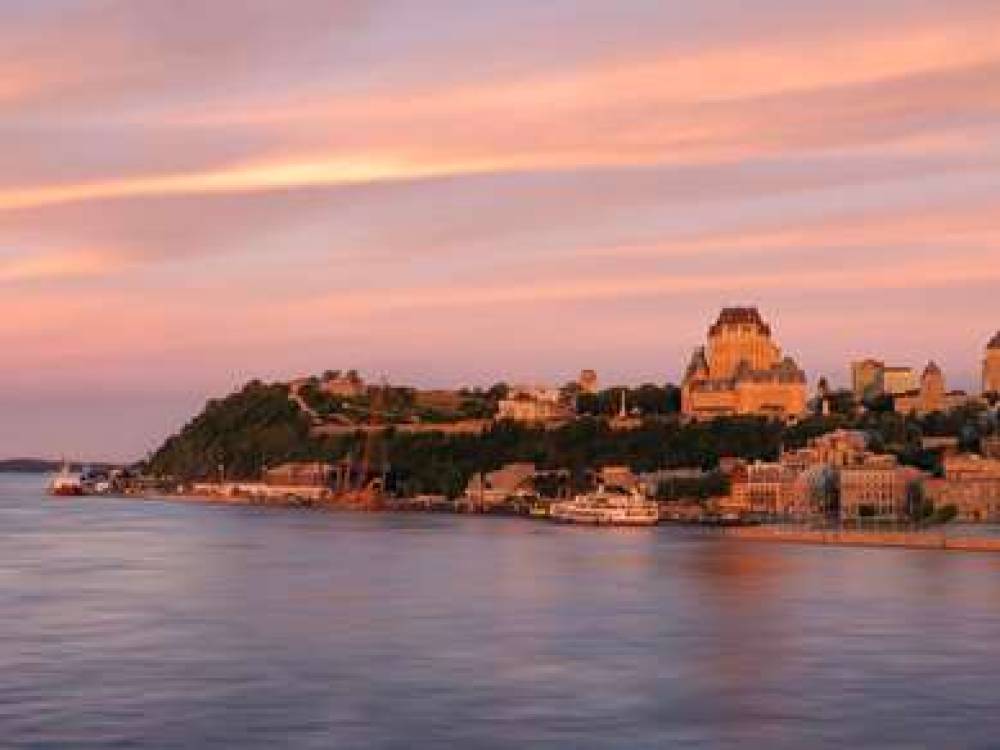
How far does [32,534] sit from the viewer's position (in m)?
66.7

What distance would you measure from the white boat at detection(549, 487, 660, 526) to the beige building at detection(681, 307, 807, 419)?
31114 mm

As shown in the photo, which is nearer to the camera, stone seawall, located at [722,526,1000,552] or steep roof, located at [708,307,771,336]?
stone seawall, located at [722,526,1000,552]

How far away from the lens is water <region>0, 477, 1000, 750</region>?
2194 centimetres

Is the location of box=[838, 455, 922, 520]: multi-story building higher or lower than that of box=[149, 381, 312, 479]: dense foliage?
lower

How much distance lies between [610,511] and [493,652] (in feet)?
185

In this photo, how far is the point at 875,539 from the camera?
65.4m

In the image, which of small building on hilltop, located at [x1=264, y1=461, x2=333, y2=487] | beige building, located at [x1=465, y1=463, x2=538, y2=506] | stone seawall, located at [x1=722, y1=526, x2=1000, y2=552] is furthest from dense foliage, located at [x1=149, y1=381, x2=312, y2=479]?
stone seawall, located at [x1=722, y1=526, x2=1000, y2=552]

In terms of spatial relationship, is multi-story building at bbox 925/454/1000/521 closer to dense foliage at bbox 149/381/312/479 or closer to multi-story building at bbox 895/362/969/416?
multi-story building at bbox 895/362/969/416

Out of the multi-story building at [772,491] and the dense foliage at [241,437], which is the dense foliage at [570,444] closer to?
the dense foliage at [241,437]

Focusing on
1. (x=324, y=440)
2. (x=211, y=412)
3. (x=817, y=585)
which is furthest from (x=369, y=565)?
(x=211, y=412)

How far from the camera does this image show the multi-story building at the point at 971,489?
83500 mm

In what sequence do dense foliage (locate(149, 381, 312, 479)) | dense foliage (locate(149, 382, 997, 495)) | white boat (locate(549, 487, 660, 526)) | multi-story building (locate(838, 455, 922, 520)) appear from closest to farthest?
white boat (locate(549, 487, 660, 526))
multi-story building (locate(838, 455, 922, 520))
dense foliage (locate(149, 382, 997, 495))
dense foliage (locate(149, 381, 312, 479))

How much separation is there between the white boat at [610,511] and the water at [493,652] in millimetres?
30443

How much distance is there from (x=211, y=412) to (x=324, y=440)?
21.7 m
